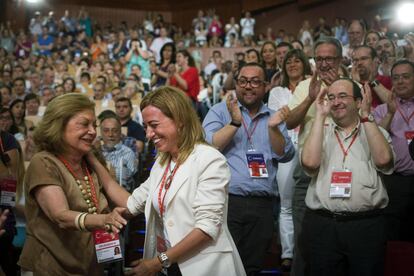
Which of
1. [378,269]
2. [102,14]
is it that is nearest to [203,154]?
[378,269]

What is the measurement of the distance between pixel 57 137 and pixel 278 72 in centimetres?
297

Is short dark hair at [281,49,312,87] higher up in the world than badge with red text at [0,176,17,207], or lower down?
higher up

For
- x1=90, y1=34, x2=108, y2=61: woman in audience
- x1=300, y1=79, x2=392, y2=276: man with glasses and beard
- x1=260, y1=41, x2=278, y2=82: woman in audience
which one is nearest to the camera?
x1=300, y1=79, x2=392, y2=276: man with glasses and beard

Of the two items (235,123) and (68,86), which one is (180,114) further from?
(68,86)

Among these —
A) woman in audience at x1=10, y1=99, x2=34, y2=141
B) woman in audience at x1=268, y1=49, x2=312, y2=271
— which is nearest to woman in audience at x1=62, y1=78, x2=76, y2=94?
woman in audience at x1=10, y1=99, x2=34, y2=141

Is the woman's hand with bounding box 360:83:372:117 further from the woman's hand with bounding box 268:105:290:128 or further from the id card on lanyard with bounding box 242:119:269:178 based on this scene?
the id card on lanyard with bounding box 242:119:269:178

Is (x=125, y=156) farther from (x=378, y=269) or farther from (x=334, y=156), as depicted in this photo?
(x=378, y=269)

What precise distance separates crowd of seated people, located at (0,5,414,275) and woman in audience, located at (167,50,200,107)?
12mm

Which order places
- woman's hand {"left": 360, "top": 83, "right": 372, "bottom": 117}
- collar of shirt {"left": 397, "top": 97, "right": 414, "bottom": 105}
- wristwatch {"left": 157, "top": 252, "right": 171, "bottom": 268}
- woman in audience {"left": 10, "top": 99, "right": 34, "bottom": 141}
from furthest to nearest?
woman in audience {"left": 10, "top": 99, "right": 34, "bottom": 141} → collar of shirt {"left": 397, "top": 97, "right": 414, "bottom": 105} → woman's hand {"left": 360, "top": 83, "right": 372, "bottom": 117} → wristwatch {"left": 157, "top": 252, "right": 171, "bottom": 268}

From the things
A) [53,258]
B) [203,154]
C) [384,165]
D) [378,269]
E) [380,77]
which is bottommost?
[378,269]

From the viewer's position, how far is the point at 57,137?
2.34 metres

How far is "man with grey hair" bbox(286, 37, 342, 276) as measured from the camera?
336cm

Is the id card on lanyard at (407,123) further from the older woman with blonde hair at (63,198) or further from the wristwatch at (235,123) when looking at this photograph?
the older woman with blonde hair at (63,198)

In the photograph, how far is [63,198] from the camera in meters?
2.22
